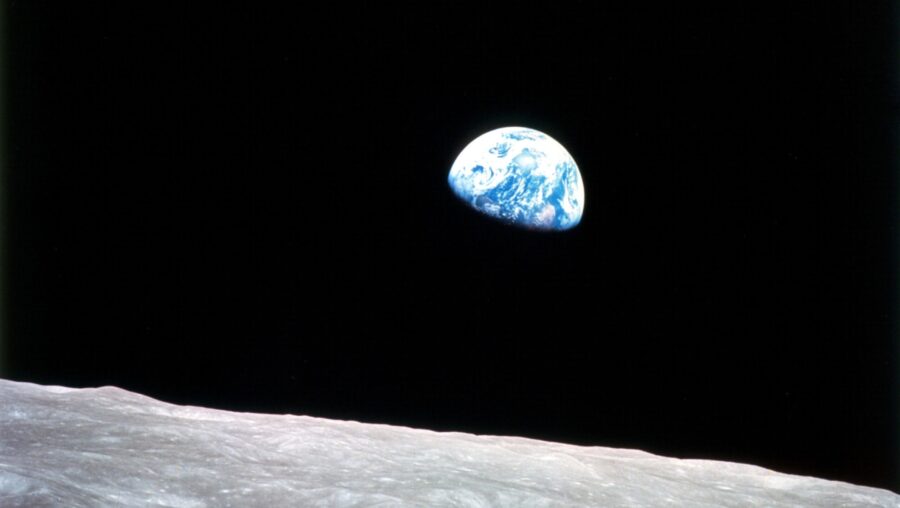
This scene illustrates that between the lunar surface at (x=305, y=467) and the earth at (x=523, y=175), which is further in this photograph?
the earth at (x=523, y=175)

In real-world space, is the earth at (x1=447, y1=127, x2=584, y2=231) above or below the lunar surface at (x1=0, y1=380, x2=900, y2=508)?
above

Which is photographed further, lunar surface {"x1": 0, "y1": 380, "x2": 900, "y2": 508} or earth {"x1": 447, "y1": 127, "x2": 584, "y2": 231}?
earth {"x1": 447, "y1": 127, "x2": 584, "y2": 231}

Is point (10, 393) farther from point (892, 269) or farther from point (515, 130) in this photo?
point (892, 269)

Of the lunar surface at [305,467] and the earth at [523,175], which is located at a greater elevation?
the earth at [523,175]
